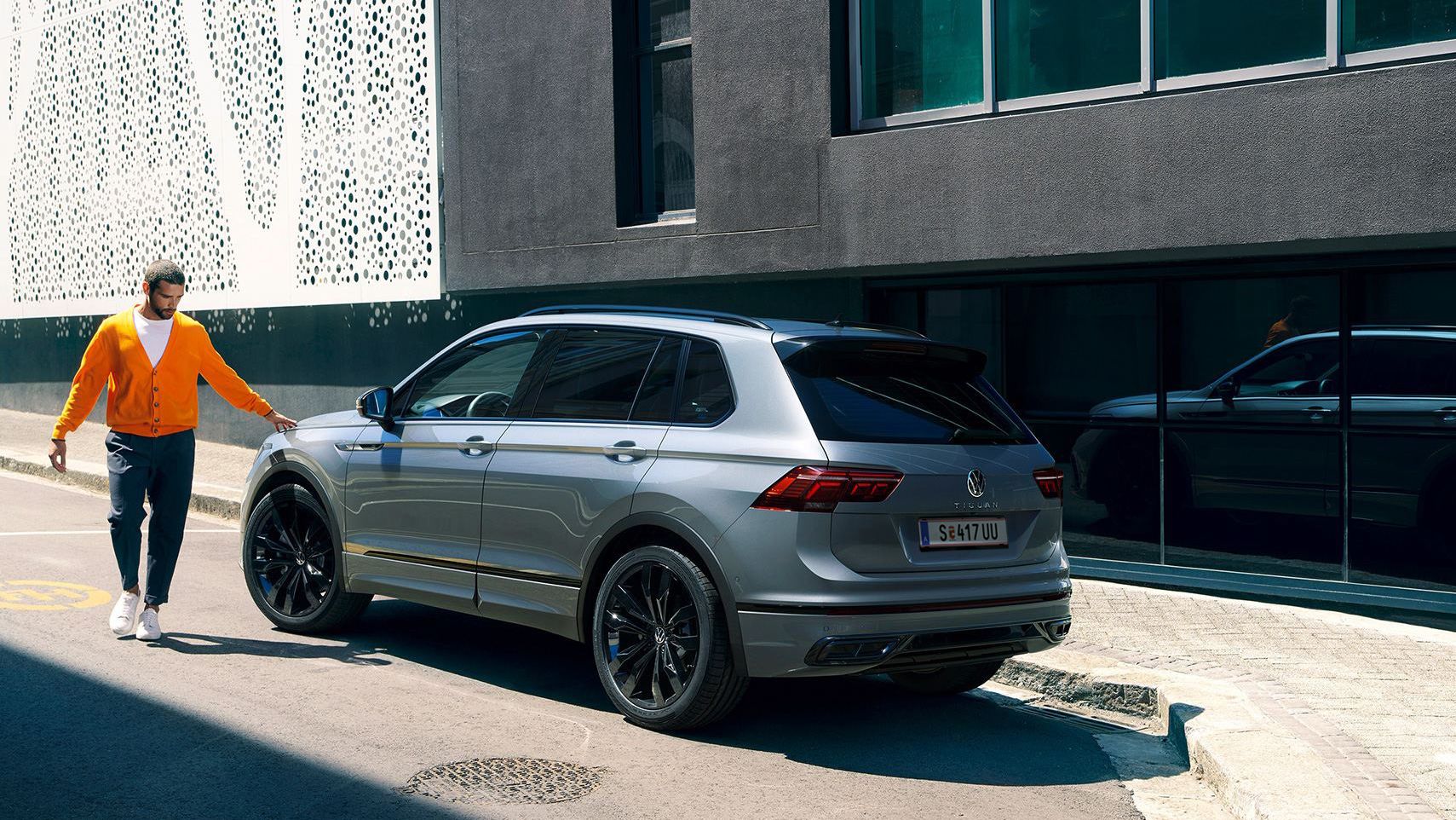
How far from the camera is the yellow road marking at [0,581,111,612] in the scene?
8.28m

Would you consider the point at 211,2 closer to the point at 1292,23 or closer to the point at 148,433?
the point at 148,433

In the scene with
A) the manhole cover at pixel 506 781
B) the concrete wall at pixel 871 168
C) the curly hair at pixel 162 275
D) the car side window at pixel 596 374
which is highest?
the concrete wall at pixel 871 168

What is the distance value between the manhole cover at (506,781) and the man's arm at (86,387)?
136 inches

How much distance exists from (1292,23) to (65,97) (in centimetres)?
1731

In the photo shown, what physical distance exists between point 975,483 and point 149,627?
14.2ft

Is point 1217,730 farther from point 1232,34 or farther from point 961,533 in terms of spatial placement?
point 1232,34

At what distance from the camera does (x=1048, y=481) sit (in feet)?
20.7

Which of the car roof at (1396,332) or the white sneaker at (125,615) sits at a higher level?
the car roof at (1396,332)

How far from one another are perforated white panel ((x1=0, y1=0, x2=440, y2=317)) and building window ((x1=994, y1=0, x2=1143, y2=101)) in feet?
22.3

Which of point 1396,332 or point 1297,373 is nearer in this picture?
point 1396,332

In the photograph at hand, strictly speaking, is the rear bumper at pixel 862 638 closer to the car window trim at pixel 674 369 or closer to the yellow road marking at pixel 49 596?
the car window trim at pixel 674 369

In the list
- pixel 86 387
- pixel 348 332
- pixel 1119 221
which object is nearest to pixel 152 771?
pixel 86 387

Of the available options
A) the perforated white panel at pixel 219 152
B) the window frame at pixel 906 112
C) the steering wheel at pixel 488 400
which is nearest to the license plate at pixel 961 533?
the steering wheel at pixel 488 400

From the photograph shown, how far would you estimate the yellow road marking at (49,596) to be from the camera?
828cm
